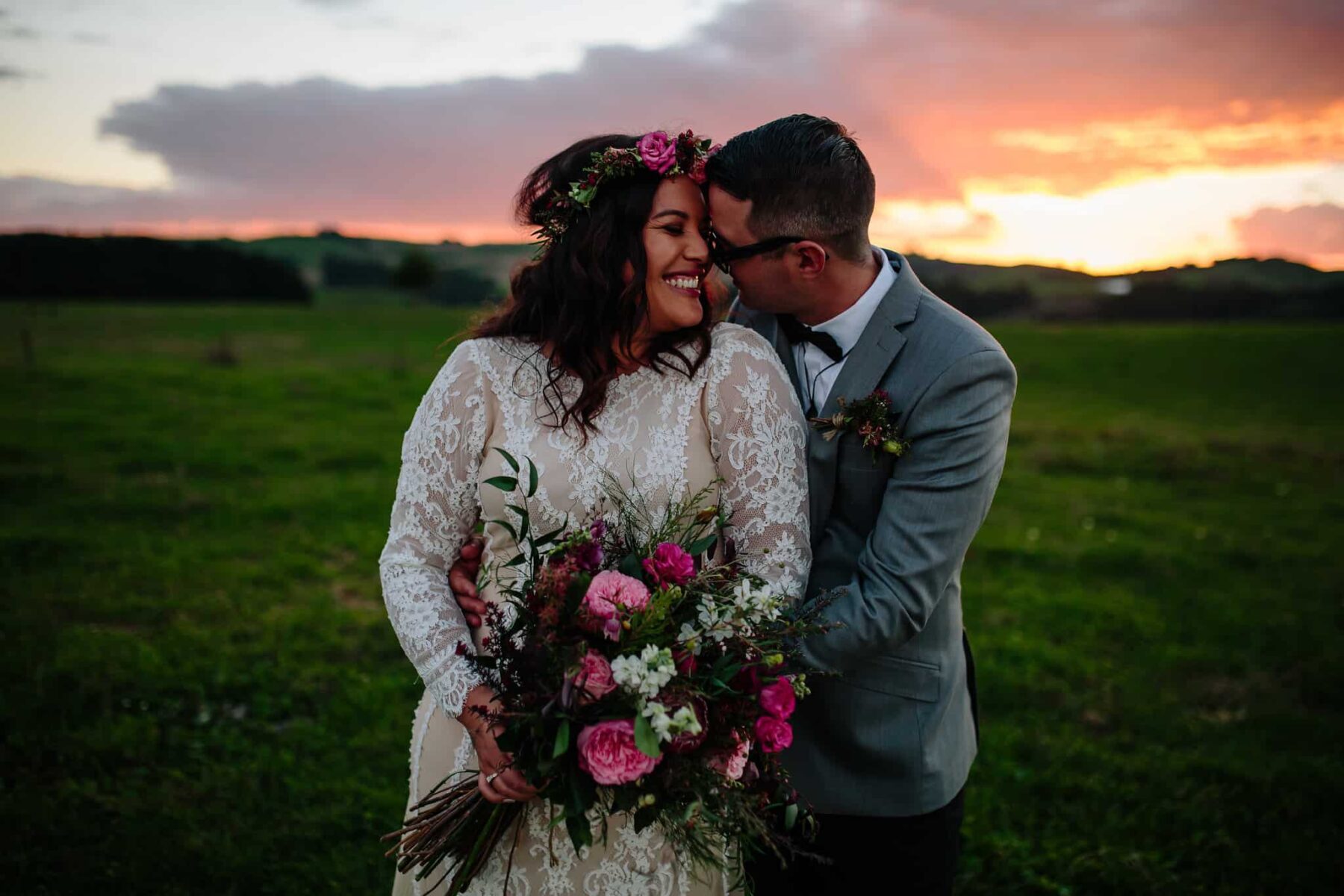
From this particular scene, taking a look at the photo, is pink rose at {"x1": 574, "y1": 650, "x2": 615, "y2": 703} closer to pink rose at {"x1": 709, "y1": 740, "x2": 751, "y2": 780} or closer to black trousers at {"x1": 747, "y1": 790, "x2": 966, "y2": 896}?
pink rose at {"x1": 709, "y1": 740, "x2": 751, "y2": 780}

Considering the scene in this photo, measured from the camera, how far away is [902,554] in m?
2.59

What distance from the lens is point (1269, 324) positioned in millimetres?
43750

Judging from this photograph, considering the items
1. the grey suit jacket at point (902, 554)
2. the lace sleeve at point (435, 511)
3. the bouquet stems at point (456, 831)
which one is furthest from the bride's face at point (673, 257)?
the bouquet stems at point (456, 831)

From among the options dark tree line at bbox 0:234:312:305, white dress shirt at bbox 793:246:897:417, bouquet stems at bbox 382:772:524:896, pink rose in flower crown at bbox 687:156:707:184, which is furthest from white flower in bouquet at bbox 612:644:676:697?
dark tree line at bbox 0:234:312:305

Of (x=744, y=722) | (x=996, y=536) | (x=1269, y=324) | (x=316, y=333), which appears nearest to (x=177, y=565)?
(x=744, y=722)

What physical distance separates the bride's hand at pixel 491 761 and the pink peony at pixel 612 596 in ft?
1.30

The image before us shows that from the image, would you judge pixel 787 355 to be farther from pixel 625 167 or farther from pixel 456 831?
pixel 456 831

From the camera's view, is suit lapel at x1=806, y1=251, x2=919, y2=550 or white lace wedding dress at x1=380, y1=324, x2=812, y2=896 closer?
white lace wedding dress at x1=380, y1=324, x2=812, y2=896

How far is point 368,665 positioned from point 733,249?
4787 millimetres

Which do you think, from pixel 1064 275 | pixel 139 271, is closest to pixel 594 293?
pixel 139 271

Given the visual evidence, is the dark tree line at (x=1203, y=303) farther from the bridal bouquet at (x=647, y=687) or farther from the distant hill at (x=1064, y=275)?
the bridal bouquet at (x=647, y=687)

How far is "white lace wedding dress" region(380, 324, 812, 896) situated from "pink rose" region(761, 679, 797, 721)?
1.59ft

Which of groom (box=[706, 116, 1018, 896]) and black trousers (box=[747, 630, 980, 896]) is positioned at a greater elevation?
Answer: groom (box=[706, 116, 1018, 896])

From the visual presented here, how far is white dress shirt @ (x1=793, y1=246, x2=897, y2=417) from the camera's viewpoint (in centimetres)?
295
